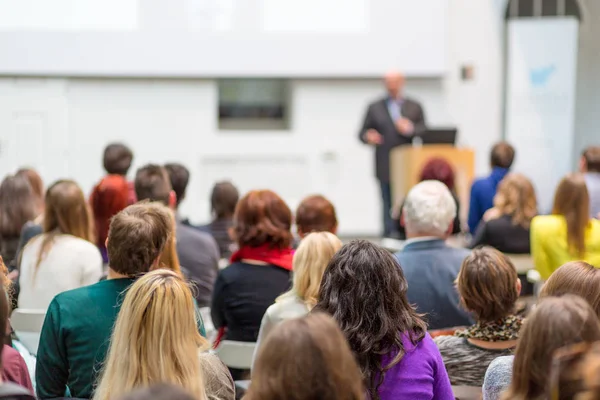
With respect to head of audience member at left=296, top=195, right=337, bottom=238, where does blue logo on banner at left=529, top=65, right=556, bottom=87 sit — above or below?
above

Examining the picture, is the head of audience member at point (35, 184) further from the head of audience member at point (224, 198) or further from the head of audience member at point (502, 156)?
the head of audience member at point (502, 156)

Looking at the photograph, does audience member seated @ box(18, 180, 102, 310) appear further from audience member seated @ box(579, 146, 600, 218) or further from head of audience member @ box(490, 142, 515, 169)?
head of audience member @ box(490, 142, 515, 169)

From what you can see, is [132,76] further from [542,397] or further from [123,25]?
[542,397]

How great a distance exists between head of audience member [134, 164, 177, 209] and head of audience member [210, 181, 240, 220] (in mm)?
704

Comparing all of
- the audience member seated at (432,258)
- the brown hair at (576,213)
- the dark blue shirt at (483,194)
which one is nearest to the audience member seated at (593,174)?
the dark blue shirt at (483,194)

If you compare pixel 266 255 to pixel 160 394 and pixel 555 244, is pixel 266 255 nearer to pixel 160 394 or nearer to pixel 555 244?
pixel 555 244

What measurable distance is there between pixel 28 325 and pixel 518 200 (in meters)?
2.79

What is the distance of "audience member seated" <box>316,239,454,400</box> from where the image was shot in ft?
7.36

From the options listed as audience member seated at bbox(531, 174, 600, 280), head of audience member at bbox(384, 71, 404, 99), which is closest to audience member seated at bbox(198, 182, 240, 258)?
audience member seated at bbox(531, 174, 600, 280)

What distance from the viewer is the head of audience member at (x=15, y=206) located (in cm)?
457

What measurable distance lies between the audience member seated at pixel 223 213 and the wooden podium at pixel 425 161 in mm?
2686

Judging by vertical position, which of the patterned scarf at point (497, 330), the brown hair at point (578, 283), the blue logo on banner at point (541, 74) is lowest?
the patterned scarf at point (497, 330)

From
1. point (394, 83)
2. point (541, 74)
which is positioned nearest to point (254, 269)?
point (394, 83)

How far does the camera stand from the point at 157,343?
2061 mm
